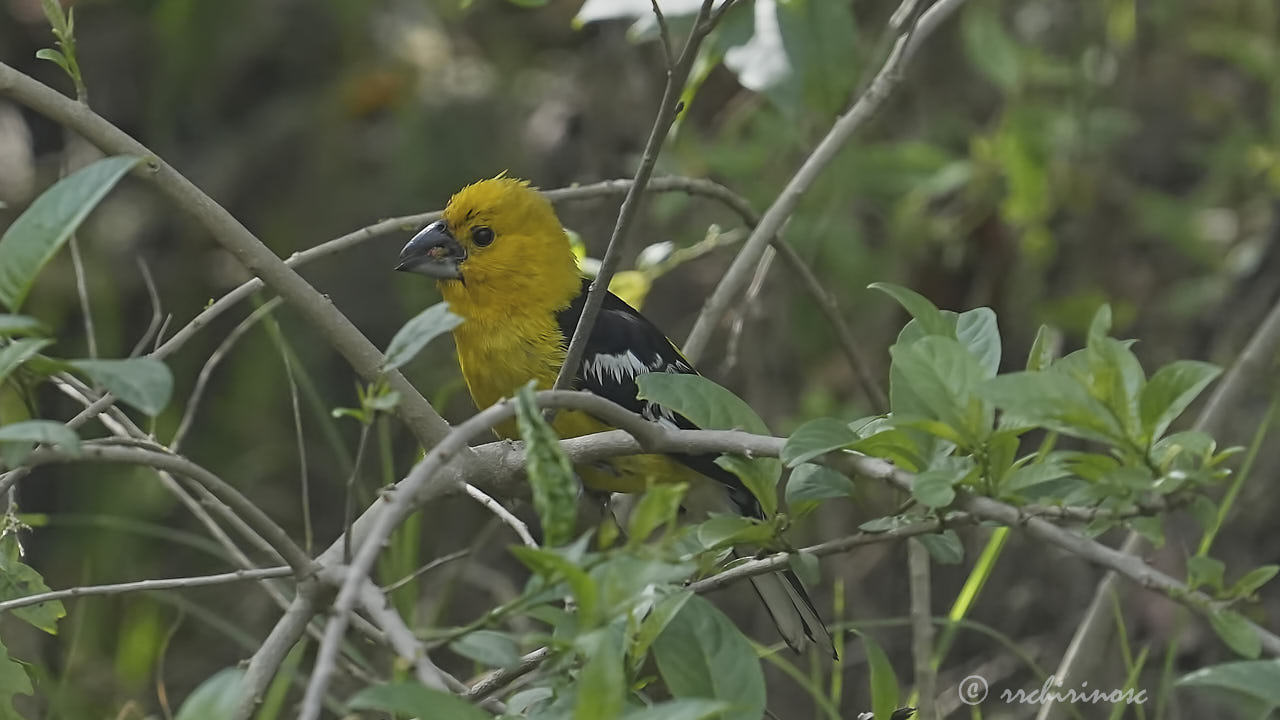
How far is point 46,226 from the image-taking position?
59.3 inches

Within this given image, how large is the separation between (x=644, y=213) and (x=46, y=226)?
4.10 meters

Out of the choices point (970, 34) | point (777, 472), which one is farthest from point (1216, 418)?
point (777, 472)

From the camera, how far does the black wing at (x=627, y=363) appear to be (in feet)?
11.5

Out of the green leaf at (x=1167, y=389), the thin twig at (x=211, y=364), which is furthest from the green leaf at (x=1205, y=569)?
the thin twig at (x=211, y=364)

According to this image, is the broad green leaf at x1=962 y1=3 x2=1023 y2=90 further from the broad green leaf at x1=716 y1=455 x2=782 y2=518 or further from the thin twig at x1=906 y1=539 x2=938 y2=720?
the broad green leaf at x1=716 y1=455 x2=782 y2=518

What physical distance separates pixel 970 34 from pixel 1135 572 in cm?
332

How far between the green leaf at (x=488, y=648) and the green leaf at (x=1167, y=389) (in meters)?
0.84

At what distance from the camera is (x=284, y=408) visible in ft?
20.1

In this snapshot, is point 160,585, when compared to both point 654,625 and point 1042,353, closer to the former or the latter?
point 654,625

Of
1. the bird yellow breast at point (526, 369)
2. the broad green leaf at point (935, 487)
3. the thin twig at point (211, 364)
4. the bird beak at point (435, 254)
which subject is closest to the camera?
the broad green leaf at point (935, 487)

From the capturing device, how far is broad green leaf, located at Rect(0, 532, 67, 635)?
86.8 inches

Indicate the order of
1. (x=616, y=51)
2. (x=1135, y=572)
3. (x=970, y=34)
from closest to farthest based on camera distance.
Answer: (x=1135, y=572), (x=970, y=34), (x=616, y=51)

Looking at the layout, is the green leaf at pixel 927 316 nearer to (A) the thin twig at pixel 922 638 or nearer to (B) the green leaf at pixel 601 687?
(B) the green leaf at pixel 601 687

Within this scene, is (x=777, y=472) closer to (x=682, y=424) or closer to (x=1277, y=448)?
(x=682, y=424)
